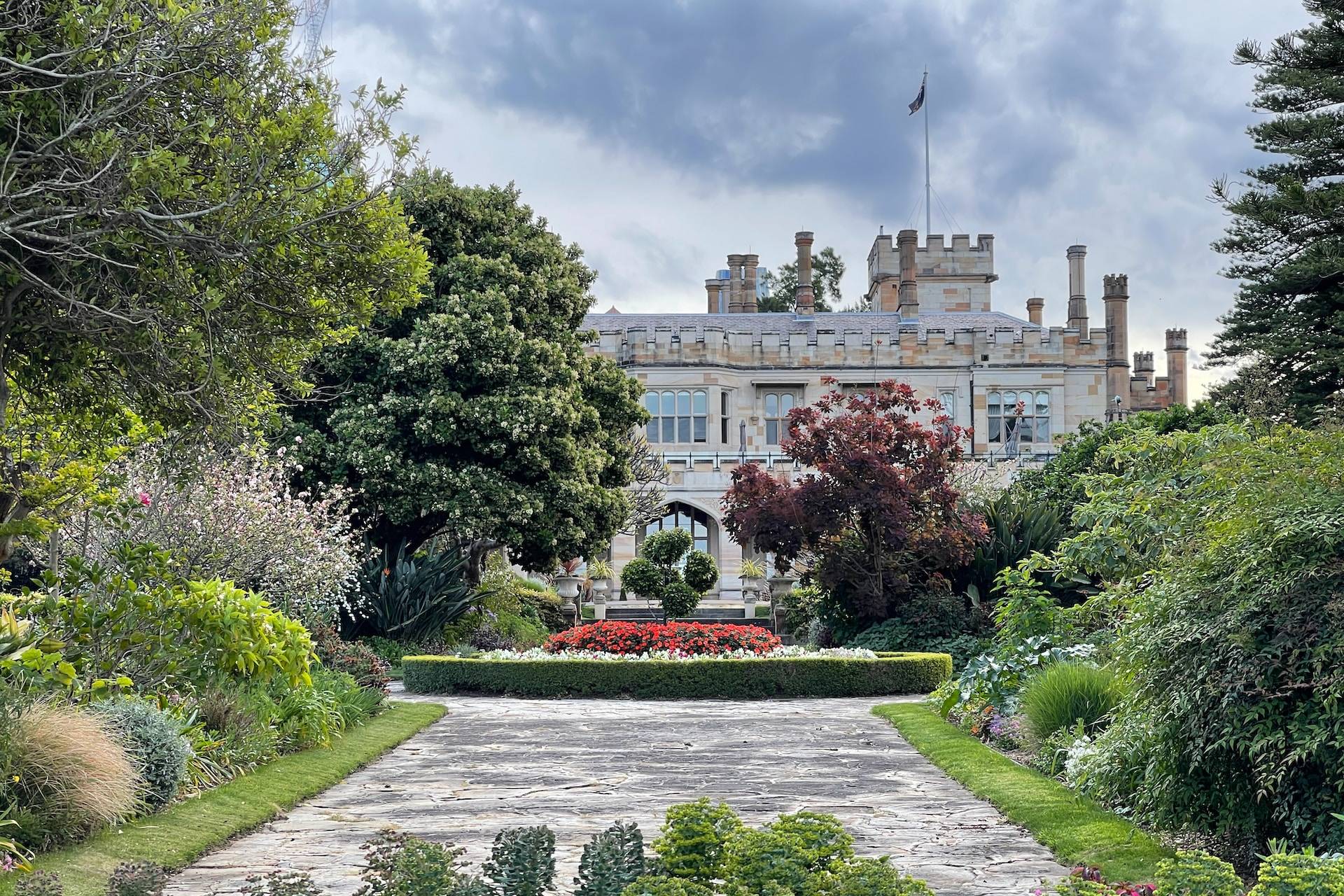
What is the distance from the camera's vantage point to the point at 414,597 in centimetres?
2103

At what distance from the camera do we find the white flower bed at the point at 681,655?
1676 cm

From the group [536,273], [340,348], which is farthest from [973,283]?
[340,348]

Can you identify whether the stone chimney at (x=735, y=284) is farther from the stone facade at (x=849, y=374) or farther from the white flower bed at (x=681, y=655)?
the white flower bed at (x=681, y=655)

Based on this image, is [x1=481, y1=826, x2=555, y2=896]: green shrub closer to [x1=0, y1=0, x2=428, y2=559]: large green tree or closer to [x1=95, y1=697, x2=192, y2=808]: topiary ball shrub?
[x1=0, y1=0, x2=428, y2=559]: large green tree

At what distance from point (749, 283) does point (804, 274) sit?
2748mm

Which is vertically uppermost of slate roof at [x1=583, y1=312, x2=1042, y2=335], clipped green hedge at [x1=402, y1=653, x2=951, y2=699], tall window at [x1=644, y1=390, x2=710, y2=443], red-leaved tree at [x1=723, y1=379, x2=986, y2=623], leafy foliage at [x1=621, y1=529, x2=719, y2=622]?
slate roof at [x1=583, y1=312, x2=1042, y2=335]

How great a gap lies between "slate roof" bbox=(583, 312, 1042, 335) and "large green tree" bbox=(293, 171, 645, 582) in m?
20.6

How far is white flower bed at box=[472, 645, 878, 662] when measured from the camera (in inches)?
660

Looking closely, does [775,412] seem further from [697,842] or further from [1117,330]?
[697,842]

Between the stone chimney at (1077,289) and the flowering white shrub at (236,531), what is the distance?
33983 mm

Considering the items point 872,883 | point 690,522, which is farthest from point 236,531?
point 690,522

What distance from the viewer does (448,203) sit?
2347 cm

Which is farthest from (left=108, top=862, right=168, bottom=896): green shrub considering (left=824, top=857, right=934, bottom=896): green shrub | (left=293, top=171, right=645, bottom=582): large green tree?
(left=293, top=171, right=645, bottom=582): large green tree

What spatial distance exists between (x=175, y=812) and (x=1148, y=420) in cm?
2195
